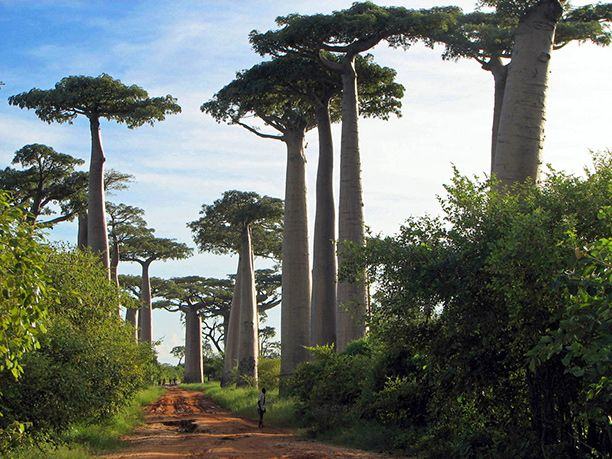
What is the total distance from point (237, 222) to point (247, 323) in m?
3.93

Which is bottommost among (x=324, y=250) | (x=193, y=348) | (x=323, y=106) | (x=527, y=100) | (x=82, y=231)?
(x=193, y=348)

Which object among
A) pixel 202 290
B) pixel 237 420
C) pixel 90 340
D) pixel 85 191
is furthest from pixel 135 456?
pixel 202 290

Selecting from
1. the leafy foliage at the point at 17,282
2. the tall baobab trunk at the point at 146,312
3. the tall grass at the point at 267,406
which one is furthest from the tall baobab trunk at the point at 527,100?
the tall baobab trunk at the point at 146,312

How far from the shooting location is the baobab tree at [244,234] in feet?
100

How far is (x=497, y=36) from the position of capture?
1942cm

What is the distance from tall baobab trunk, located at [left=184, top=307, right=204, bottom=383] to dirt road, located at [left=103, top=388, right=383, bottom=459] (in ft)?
101

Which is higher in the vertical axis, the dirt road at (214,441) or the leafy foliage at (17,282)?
the leafy foliage at (17,282)

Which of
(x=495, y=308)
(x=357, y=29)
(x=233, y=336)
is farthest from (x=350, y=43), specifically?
(x=233, y=336)

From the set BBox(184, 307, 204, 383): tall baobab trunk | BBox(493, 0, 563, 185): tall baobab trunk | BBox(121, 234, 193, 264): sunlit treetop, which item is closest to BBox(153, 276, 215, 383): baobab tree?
→ BBox(184, 307, 204, 383): tall baobab trunk

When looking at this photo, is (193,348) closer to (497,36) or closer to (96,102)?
(96,102)

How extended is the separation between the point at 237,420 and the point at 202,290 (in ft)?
102

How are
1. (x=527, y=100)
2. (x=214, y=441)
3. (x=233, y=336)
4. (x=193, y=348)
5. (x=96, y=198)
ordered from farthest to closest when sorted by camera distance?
(x=193, y=348) < (x=233, y=336) < (x=96, y=198) < (x=214, y=441) < (x=527, y=100)

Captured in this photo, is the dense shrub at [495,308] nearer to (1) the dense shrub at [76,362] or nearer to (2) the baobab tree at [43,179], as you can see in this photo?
(1) the dense shrub at [76,362]

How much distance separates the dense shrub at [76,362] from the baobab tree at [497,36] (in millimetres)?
9703
